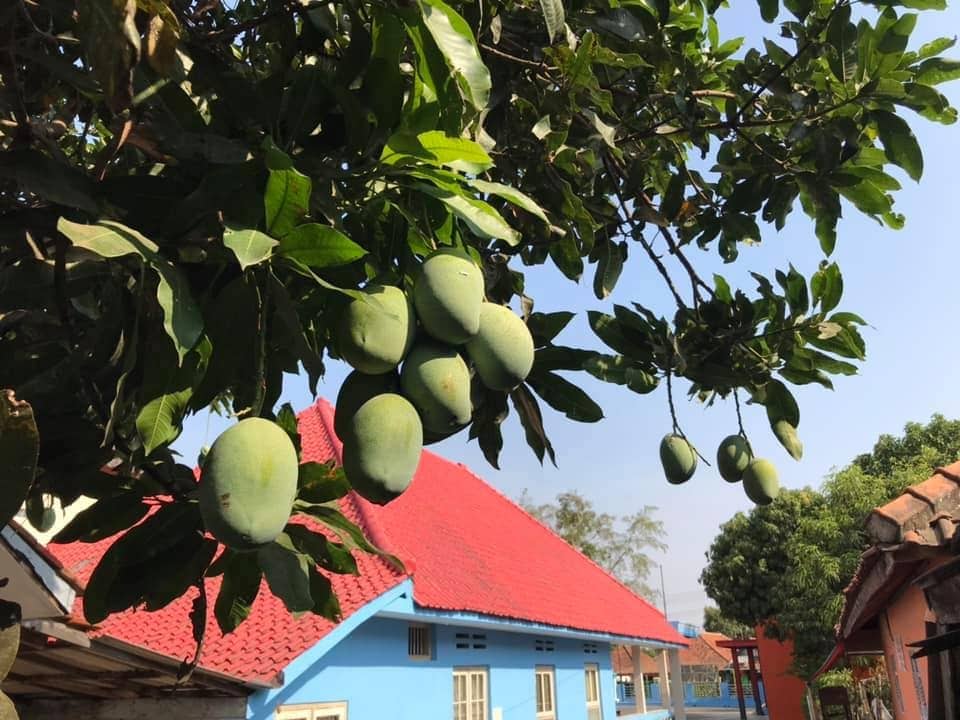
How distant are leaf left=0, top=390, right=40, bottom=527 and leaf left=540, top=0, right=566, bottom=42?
133 cm

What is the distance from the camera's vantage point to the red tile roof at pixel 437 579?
6.44 m

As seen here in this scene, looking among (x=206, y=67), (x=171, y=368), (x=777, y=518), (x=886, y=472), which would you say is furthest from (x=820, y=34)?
(x=886, y=472)

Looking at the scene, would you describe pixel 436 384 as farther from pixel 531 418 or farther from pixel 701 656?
pixel 701 656

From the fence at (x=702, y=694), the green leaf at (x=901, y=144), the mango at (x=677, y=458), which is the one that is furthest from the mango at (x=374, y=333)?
the fence at (x=702, y=694)

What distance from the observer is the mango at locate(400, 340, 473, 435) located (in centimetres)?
131

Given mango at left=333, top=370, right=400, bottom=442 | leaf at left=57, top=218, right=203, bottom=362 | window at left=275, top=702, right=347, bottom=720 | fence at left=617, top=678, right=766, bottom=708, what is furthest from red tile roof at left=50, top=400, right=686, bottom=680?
fence at left=617, top=678, right=766, bottom=708

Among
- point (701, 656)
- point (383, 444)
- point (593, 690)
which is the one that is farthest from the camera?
point (701, 656)

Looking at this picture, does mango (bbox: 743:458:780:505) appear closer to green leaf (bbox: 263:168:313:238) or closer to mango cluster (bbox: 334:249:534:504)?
mango cluster (bbox: 334:249:534:504)

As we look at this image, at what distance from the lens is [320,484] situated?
2.04m

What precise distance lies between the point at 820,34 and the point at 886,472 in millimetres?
26041

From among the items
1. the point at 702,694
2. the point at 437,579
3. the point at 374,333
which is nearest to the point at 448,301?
the point at 374,333

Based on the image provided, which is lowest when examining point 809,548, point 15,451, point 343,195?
point 15,451

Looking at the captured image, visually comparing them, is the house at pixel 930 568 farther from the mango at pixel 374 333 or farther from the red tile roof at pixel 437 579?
→ the red tile roof at pixel 437 579

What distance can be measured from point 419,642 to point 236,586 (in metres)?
7.13
